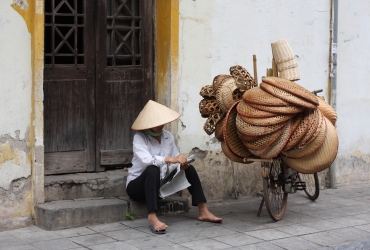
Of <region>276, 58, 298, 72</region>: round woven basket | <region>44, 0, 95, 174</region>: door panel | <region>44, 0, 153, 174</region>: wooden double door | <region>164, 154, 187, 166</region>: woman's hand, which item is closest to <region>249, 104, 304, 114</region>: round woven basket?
<region>276, 58, 298, 72</region>: round woven basket

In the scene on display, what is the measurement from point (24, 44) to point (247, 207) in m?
3.12

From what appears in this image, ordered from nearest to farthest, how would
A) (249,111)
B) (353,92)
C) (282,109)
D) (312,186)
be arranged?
(282,109)
(249,111)
(312,186)
(353,92)

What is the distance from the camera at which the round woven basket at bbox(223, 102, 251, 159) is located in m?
6.89

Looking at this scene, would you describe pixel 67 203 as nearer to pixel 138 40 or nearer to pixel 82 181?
pixel 82 181

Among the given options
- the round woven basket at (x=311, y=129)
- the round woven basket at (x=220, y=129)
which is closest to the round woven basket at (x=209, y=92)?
the round woven basket at (x=220, y=129)

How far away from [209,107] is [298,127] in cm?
99

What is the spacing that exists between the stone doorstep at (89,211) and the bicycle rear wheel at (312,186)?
5.77ft

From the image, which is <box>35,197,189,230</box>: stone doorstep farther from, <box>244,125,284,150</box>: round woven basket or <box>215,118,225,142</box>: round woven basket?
<box>244,125,284,150</box>: round woven basket

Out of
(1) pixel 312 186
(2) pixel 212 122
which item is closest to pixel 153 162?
(2) pixel 212 122

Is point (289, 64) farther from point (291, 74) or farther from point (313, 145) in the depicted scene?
point (313, 145)

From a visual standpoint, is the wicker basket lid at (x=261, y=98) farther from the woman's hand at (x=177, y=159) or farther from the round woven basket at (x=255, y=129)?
the woman's hand at (x=177, y=159)

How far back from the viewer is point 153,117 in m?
7.03

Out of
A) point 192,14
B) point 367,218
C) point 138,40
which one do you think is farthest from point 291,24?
point 367,218

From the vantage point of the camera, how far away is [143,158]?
6902mm
